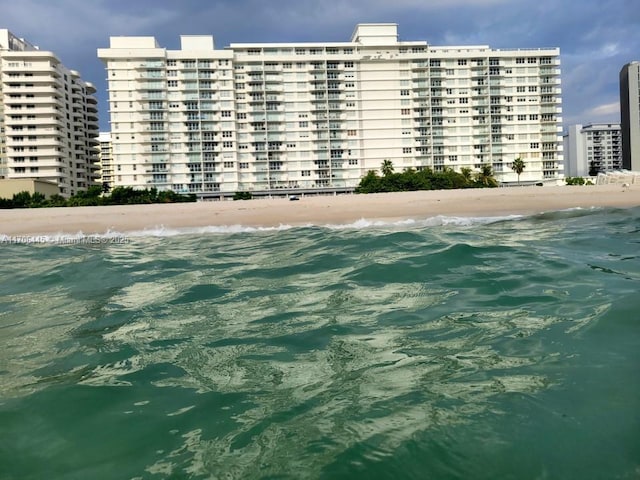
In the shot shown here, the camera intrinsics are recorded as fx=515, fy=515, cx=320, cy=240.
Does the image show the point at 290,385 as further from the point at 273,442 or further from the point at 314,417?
the point at 273,442

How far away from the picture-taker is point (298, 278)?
798cm

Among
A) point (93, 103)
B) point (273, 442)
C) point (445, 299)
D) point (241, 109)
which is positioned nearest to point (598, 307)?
point (445, 299)

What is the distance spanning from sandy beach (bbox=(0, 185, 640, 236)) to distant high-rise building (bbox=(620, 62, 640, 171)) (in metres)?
106

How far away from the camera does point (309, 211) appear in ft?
89.9

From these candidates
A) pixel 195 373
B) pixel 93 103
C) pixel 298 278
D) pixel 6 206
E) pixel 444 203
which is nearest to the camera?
pixel 195 373

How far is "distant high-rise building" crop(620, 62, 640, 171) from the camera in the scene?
120 metres

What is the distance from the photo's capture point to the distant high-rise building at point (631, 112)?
4711 inches

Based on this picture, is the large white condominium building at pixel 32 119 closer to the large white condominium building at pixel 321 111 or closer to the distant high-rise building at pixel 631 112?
the large white condominium building at pixel 321 111

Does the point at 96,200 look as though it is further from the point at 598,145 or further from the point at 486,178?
the point at 598,145

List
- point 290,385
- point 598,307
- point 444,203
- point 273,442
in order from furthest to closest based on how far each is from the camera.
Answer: point 444,203, point 598,307, point 290,385, point 273,442

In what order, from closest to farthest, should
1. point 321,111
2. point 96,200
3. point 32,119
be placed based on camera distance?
point 96,200, point 32,119, point 321,111

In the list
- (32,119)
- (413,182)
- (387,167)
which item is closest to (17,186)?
(32,119)

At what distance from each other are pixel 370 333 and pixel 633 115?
14009 cm

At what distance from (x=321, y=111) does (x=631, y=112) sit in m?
80.0
